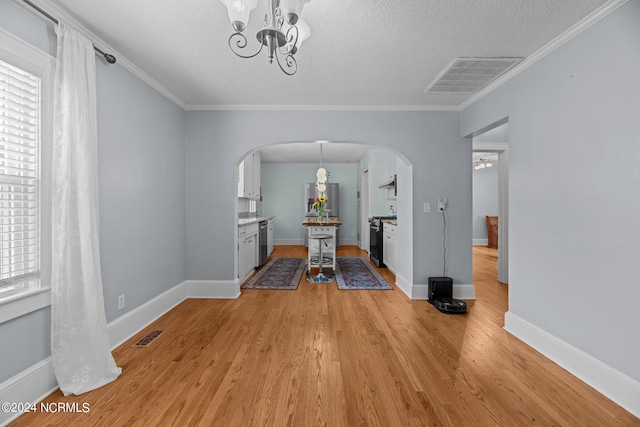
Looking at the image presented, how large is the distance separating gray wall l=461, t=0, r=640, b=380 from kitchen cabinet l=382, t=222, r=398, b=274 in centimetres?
196

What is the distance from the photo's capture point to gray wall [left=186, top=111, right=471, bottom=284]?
366 cm

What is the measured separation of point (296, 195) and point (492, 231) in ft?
19.4

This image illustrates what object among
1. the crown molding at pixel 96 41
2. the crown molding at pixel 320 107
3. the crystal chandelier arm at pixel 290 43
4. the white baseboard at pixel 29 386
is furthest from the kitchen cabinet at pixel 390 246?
the white baseboard at pixel 29 386

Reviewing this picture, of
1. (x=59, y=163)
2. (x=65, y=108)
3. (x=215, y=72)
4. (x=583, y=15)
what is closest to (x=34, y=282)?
(x=59, y=163)

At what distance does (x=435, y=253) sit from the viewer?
369 cm

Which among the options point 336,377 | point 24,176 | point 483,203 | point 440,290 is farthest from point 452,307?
point 483,203

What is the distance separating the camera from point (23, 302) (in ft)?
5.51

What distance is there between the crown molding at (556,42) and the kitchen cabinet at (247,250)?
3664 millimetres

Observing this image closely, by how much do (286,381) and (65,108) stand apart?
2372 millimetres

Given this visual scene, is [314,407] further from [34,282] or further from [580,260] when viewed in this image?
[580,260]

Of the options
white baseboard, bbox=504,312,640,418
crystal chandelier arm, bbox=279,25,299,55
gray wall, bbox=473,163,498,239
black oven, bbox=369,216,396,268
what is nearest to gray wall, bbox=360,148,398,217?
black oven, bbox=369,216,396,268

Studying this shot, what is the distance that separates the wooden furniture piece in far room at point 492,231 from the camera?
26.7 ft

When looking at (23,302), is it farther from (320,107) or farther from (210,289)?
(320,107)

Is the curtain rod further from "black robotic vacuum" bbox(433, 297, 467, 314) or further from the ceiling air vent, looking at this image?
"black robotic vacuum" bbox(433, 297, 467, 314)
